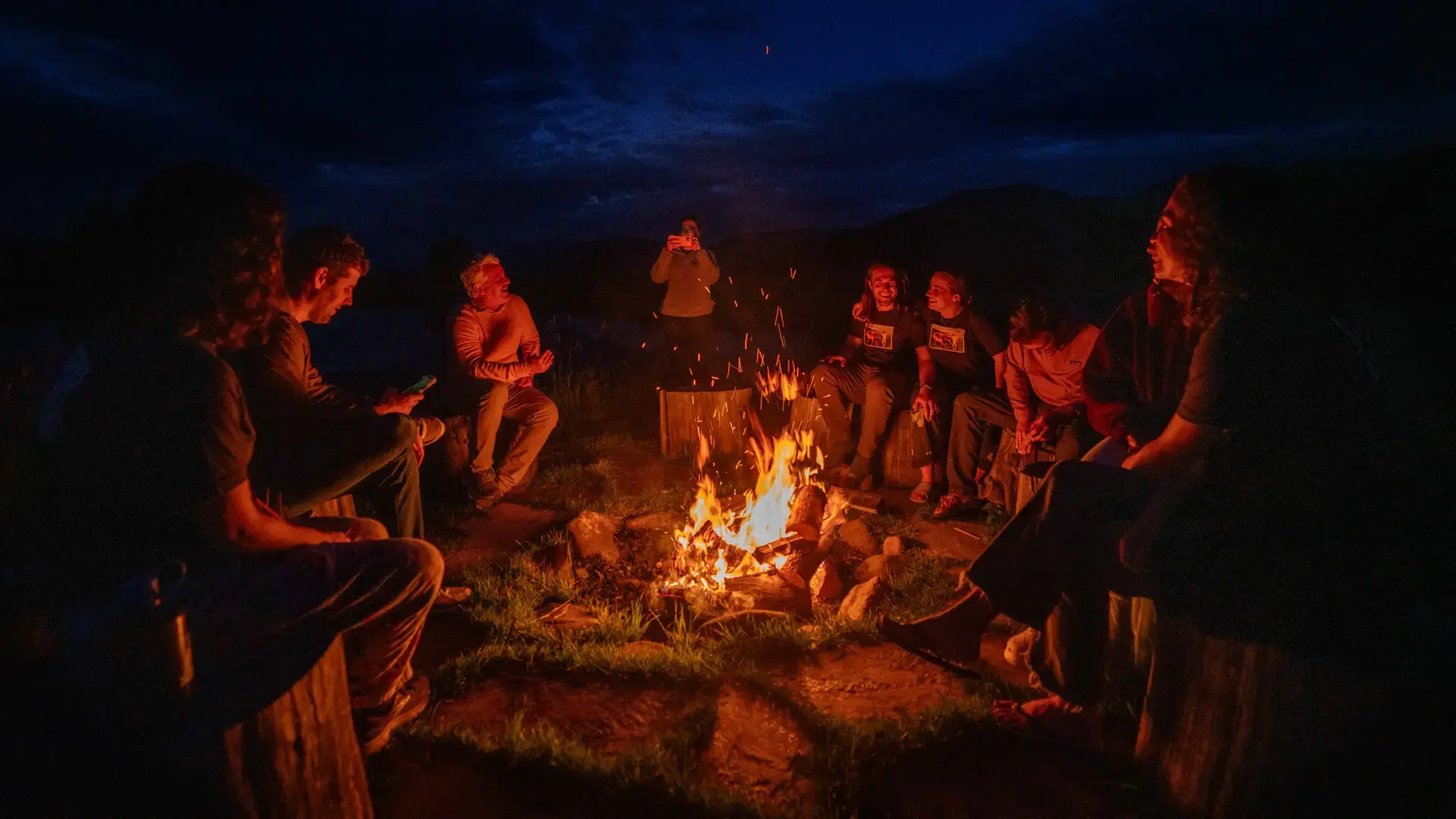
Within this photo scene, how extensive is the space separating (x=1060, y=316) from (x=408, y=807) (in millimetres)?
4939

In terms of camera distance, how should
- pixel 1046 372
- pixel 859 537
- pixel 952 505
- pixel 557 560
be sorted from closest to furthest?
pixel 557 560 → pixel 859 537 → pixel 1046 372 → pixel 952 505

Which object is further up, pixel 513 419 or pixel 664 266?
pixel 664 266

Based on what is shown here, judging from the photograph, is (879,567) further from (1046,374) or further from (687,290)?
(687,290)

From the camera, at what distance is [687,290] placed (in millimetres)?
9297

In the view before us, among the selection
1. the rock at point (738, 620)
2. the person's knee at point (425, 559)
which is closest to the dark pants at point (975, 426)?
the rock at point (738, 620)

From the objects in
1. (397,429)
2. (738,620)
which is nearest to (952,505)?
(738,620)

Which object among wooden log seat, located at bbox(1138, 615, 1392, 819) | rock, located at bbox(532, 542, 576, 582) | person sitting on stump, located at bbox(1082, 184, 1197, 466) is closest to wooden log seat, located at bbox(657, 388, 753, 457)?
rock, located at bbox(532, 542, 576, 582)

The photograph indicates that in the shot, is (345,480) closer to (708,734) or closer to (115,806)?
(115,806)

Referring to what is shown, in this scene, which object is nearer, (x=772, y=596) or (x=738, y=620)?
(x=738, y=620)

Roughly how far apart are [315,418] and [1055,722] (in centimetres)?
346

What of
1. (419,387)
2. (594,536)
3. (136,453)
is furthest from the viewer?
(594,536)

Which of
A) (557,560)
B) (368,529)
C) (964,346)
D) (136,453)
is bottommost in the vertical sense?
(557,560)

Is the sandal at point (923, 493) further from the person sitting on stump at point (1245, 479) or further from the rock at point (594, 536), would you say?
the person sitting on stump at point (1245, 479)

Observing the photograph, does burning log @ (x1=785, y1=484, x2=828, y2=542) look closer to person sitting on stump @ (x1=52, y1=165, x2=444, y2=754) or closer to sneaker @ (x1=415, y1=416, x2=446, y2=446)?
sneaker @ (x1=415, y1=416, x2=446, y2=446)
